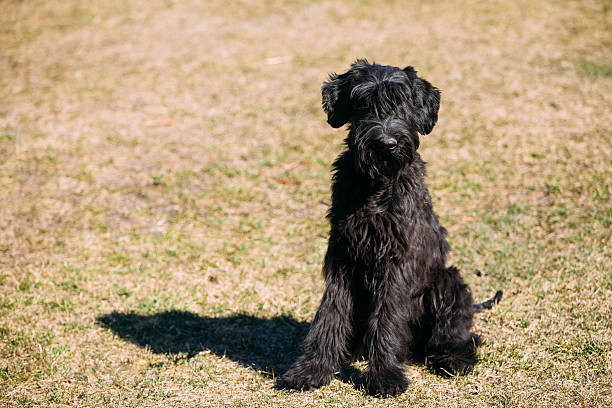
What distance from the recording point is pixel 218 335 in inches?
243

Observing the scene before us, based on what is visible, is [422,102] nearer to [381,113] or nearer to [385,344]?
[381,113]

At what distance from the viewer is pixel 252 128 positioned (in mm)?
10805

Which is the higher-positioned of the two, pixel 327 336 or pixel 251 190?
pixel 251 190

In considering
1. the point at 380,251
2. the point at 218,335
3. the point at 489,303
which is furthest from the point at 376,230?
the point at 218,335

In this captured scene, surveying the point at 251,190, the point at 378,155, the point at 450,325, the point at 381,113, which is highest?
the point at 381,113

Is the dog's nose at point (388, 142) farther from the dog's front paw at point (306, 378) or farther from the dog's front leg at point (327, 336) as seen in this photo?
the dog's front paw at point (306, 378)

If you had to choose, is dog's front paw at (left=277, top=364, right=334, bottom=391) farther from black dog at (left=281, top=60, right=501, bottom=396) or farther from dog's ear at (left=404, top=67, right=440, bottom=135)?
dog's ear at (left=404, top=67, right=440, bottom=135)

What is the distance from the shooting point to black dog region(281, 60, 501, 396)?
471 centimetres

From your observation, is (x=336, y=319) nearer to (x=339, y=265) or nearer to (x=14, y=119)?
(x=339, y=265)

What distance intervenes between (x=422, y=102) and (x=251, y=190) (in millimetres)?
4412

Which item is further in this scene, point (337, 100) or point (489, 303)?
point (489, 303)

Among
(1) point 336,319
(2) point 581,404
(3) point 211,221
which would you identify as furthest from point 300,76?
(2) point 581,404

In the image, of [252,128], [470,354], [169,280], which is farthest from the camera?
[252,128]

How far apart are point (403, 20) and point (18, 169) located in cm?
910
